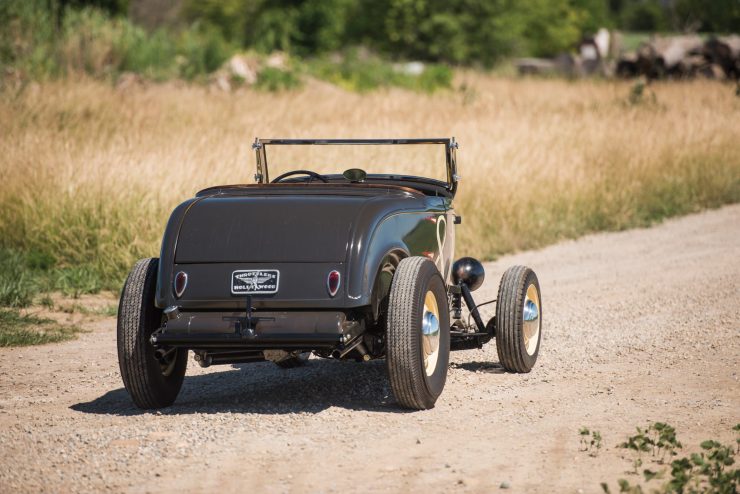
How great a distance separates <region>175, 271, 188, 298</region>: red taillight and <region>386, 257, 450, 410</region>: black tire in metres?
1.04

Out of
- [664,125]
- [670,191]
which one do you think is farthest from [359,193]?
[664,125]

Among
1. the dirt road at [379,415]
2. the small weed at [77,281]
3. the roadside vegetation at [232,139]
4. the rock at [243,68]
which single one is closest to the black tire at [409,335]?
the dirt road at [379,415]

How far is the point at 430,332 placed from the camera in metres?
6.21

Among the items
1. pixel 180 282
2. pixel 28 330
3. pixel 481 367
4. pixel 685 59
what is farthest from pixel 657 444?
pixel 685 59

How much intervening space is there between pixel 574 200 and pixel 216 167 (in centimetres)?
460

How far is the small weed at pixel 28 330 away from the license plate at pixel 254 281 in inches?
137

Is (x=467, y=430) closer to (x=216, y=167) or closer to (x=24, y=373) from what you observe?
A: (x=24, y=373)

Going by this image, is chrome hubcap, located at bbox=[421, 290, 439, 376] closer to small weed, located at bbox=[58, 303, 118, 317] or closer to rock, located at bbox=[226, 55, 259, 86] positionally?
small weed, located at bbox=[58, 303, 118, 317]

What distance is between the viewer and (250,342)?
5.78m

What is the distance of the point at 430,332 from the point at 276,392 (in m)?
1.26

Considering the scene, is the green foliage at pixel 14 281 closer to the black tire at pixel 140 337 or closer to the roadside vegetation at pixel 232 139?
the roadside vegetation at pixel 232 139

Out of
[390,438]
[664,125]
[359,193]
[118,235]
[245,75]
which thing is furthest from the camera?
[245,75]

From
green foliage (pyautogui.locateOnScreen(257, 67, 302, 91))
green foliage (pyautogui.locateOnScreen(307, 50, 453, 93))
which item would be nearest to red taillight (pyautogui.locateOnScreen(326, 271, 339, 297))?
green foliage (pyautogui.locateOnScreen(257, 67, 302, 91))

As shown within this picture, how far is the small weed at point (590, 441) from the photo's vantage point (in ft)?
17.6
